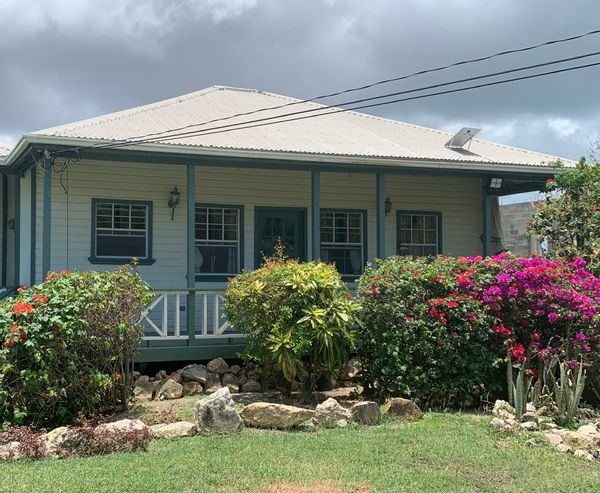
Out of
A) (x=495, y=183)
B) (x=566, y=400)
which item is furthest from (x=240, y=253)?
(x=566, y=400)

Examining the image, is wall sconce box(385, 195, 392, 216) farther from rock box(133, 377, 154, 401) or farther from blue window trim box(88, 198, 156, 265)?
rock box(133, 377, 154, 401)

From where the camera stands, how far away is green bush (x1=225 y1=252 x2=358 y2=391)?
905 centimetres

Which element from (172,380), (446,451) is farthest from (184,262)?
(446,451)

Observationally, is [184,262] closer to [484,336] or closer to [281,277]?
[281,277]

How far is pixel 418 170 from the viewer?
12555 mm

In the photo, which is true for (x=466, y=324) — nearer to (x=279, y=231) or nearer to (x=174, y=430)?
(x=174, y=430)

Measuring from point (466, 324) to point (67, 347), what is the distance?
505cm

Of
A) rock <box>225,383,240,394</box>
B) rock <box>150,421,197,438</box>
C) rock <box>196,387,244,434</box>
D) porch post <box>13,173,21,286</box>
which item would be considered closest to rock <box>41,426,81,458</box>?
rock <box>150,421,197,438</box>

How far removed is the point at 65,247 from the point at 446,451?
797 cm

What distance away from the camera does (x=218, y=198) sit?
531 inches

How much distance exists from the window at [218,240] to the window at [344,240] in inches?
73.4

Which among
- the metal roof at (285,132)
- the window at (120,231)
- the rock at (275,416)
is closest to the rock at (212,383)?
the rock at (275,416)

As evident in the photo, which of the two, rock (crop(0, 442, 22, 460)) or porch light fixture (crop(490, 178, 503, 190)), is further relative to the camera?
porch light fixture (crop(490, 178, 503, 190))

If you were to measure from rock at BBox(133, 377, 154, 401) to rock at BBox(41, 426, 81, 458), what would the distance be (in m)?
2.71
